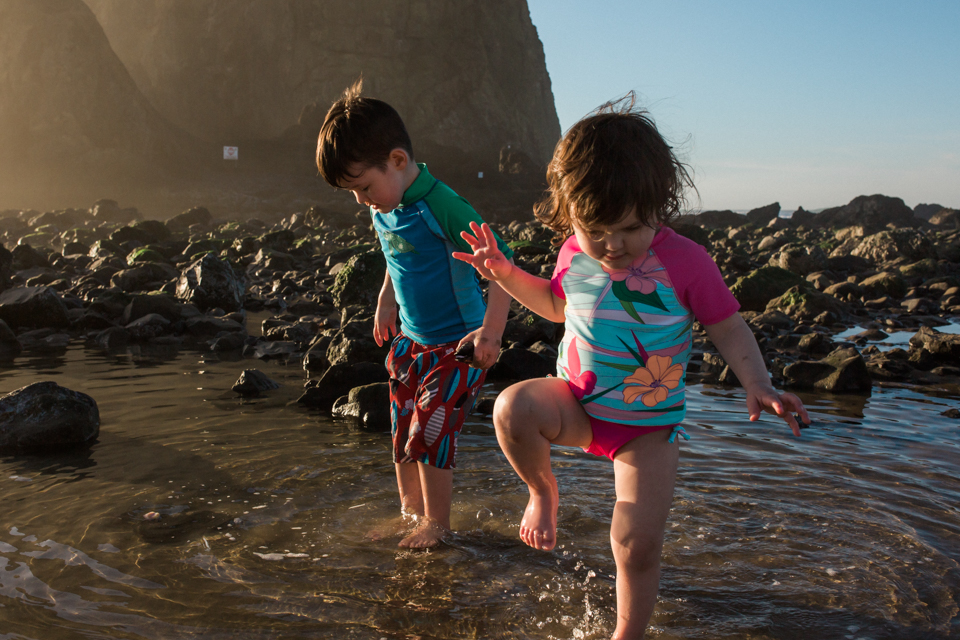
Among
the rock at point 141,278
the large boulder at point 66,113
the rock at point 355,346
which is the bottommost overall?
the rock at point 355,346

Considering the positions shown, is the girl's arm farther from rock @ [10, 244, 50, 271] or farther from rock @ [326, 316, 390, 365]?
rock @ [10, 244, 50, 271]

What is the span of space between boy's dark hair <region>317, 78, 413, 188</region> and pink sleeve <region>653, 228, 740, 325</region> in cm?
104

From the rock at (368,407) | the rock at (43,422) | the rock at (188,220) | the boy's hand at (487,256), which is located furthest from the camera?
the rock at (188,220)

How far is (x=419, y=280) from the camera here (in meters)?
2.88

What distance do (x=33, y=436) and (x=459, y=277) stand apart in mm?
2594

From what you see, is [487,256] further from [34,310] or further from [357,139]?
[34,310]

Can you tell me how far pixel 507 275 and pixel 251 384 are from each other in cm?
335

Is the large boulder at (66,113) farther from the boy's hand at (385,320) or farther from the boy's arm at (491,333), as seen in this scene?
the boy's arm at (491,333)

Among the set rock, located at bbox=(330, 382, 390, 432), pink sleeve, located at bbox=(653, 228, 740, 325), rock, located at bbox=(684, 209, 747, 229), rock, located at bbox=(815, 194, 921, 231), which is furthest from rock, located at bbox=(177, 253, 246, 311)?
rock, located at bbox=(815, 194, 921, 231)

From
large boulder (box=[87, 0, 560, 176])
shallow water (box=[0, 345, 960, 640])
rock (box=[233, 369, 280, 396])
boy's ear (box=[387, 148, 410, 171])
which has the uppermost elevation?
large boulder (box=[87, 0, 560, 176])

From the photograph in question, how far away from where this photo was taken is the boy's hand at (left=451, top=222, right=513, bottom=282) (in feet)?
7.62

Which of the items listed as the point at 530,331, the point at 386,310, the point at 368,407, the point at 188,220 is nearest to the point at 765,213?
the point at 188,220

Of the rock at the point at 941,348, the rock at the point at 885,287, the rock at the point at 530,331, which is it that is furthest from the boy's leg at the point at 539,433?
the rock at the point at 885,287

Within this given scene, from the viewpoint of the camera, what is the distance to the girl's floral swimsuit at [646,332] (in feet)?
7.23
